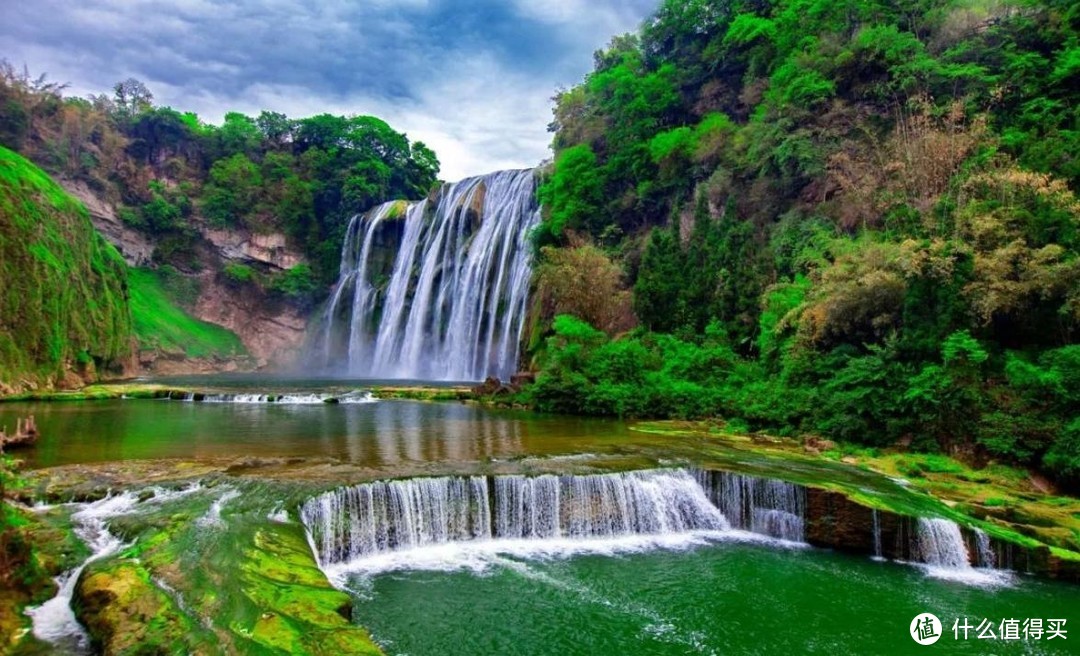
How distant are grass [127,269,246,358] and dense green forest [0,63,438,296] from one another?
2.99 meters

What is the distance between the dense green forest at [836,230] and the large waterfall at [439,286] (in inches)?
168

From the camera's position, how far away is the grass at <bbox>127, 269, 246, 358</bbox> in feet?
140

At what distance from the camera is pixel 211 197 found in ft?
171

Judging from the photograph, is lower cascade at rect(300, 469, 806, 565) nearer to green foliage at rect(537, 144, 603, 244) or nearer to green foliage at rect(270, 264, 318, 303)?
green foliage at rect(537, 144, 603, 244)

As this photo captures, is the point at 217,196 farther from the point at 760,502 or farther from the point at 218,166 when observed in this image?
the point at 760,502

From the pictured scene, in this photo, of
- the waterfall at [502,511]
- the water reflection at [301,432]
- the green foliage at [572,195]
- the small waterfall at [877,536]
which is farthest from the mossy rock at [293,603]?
the green foliage at [572,195]

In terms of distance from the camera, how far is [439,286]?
39906mm

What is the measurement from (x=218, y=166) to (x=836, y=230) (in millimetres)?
52658

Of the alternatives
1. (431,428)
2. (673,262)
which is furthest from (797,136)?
(431,428)

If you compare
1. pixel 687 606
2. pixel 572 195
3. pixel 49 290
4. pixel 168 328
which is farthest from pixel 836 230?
pixel 168 328

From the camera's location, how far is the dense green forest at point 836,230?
13016 mm

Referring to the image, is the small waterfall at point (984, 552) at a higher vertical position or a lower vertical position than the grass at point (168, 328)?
lower

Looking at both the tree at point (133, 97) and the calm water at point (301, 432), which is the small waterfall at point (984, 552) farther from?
the tree at point (133, 97)

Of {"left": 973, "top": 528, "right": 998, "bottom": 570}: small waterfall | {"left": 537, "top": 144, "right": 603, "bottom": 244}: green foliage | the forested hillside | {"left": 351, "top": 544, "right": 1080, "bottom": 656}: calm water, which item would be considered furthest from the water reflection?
the forested hillside
